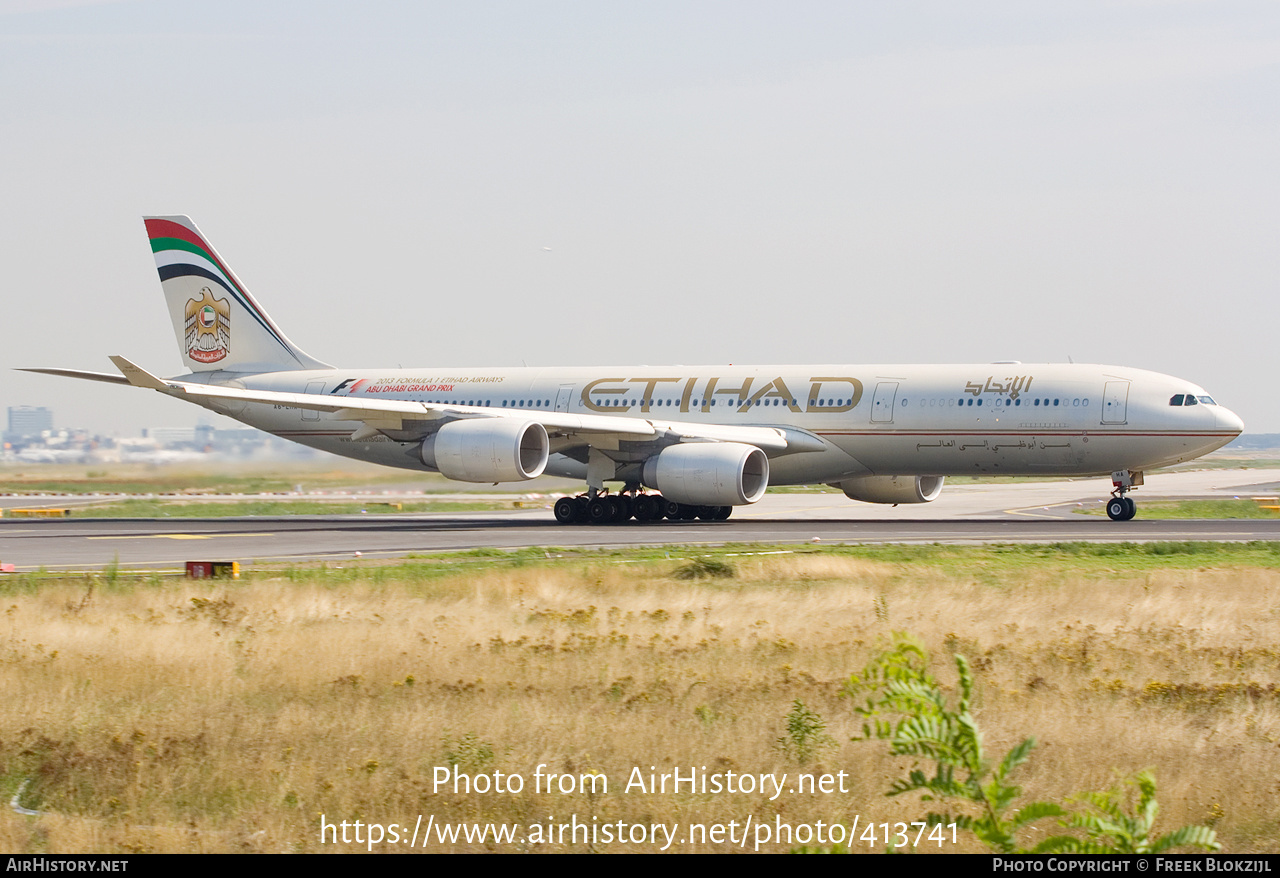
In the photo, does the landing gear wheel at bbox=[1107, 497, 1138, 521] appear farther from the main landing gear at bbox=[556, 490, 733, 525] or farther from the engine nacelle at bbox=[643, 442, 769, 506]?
the main landing gear at bbox=[556, 490, 733, 525]

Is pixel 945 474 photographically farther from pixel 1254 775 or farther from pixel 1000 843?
pixel 1000 843

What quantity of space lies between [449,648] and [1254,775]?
763 centimetres

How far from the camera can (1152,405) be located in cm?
3384

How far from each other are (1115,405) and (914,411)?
4.78 m

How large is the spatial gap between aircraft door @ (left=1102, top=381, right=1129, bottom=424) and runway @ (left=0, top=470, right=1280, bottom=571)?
2.55 m

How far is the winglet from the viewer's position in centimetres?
3191

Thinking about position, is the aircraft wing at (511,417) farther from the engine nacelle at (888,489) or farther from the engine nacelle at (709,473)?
the engine nacelle at (888,489)

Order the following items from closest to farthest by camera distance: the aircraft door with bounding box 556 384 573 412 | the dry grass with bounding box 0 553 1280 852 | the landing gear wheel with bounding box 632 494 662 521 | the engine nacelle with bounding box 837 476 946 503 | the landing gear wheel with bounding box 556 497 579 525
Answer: the dry grass with bounding box 0 553 1280 852 < the landing gear wheel with bounding box 556 497 579 525 < the landing gear wheel with bounding box 632 494 662 521 < the engine nacelle with bounding box 837 476 946 503 < the aircraft door with bounding box 556 384 573 412

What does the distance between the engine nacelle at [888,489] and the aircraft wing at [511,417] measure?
11.9 feet

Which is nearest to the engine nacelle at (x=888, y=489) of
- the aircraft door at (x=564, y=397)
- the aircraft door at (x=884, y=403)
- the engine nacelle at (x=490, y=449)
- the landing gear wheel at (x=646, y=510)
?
the aircraft door at (x=884, y=403)

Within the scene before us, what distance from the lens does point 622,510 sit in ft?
123

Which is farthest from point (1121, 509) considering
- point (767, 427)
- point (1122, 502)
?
point (767, 427)

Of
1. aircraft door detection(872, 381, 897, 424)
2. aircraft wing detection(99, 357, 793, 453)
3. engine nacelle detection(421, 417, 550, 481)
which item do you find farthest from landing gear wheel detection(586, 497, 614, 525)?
aircraft door detection(872, 381, 897, 424)

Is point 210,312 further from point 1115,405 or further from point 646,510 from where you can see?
point 1115,405
